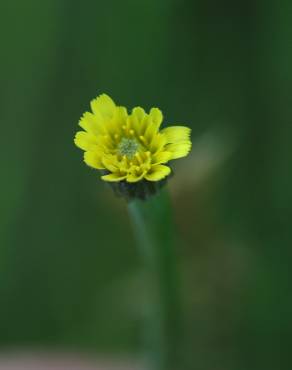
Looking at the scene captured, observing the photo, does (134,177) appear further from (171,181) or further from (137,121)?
(171,181)

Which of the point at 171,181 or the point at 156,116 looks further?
the point at 171,181

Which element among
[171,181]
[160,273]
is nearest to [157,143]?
[160,273]

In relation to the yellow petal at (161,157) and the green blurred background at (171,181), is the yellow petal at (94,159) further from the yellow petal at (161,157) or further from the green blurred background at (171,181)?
the green blurred background at (171,181)

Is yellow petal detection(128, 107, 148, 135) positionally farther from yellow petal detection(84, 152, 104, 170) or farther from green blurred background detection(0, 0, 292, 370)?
green blurred background detection(0, 0, 292, 370)

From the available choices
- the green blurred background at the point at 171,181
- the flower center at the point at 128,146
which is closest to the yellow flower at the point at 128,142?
the flower center at the point at 128,146

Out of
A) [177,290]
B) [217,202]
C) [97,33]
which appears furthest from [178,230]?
[97,33]

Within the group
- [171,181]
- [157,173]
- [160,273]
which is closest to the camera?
[157,173]
